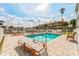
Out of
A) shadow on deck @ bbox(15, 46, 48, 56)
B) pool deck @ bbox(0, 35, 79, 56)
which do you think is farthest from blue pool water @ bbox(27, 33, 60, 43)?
shadow on deck @ bbox(15, 46, 48, 56)

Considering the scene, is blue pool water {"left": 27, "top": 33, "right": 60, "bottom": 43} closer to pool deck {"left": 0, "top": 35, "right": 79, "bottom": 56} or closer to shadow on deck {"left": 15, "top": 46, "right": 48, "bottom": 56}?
pool deck {"left": 0, "top": 35, "right": 79, "bottom": 56}

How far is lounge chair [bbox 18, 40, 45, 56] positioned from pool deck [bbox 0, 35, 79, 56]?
0.28ft

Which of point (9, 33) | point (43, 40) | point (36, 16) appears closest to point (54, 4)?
point (36, 16)

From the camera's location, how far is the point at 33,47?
3.02 metres

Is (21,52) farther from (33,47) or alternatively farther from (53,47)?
(53,47)

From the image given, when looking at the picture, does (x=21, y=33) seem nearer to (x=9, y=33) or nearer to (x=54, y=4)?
(x=9, y=33)

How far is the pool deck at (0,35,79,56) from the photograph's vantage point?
304 cm

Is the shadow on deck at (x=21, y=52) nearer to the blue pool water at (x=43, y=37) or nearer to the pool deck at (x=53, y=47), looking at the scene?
the pool deck at (x=53, y=47)

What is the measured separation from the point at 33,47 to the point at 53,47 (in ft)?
1.06

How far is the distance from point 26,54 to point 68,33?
2.49ft

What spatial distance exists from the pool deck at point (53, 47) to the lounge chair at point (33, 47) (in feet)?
0.28

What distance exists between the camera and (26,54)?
3059mm

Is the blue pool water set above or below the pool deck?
above

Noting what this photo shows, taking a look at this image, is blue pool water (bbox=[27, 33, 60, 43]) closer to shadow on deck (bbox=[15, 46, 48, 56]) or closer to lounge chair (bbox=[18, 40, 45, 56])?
lounge chair (bbox=[18, 40, 45, 56])
